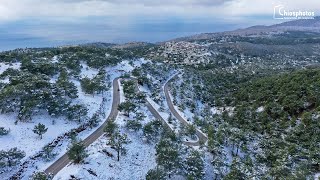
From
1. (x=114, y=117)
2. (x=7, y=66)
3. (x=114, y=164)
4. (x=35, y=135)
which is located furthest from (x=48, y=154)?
(x=7, y=66)

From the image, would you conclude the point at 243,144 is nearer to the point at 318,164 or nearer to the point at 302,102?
the point at 318,164

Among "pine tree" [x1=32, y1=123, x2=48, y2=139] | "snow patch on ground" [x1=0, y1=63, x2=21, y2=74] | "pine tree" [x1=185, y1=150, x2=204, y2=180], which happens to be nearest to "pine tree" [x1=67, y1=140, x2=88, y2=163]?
"pine tree" [x1=32, y1=123, x2=48, y2=139]

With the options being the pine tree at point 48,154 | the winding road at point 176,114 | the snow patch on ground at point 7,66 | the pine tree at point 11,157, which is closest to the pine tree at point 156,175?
the pine tree at point 48,154

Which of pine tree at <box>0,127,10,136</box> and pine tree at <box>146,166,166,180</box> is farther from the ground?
pine tree at <box>0,127,10,136</box>

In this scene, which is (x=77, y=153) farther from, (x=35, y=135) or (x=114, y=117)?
(x=114, y=117)

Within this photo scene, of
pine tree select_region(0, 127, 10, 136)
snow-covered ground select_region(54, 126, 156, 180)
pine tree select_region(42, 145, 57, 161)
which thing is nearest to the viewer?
snow-covered ground select_region(54, 126, 156, 180)

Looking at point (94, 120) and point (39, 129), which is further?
point (94, 120)

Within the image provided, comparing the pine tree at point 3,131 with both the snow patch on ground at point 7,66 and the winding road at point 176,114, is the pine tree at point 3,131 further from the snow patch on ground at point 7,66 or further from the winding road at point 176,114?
the snow patch on ground at point 7,66

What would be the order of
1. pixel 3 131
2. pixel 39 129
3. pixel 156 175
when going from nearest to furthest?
pixel 156 175 < pixel 3 131 < pixel 39 129

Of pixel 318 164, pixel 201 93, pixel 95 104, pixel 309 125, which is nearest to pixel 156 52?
pixel 201 93

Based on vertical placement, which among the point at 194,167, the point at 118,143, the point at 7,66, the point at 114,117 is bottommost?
the point at 194,167

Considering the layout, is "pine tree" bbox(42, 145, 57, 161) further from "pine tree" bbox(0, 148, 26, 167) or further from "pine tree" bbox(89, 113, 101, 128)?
"pine tree" bbox(89, 113, 101, 128)
